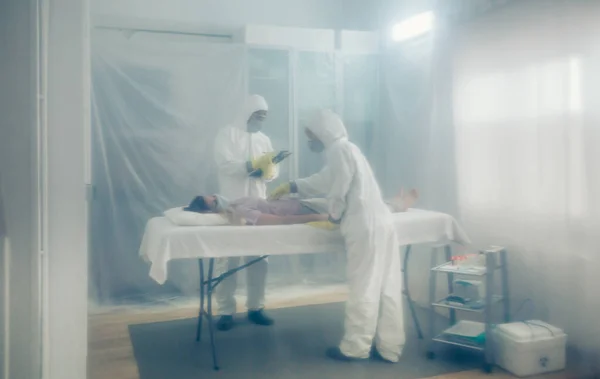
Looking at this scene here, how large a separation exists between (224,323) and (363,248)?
2.80ft

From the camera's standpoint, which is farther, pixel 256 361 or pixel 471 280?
pixel 471 280

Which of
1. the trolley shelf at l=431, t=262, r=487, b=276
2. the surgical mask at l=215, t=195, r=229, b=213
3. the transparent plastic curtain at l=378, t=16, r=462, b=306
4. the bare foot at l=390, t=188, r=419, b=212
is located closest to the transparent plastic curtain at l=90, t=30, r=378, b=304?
the transparent plastic curtain at l=378, t=16, r=462, b=306

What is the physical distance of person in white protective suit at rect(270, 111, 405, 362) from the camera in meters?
1.98

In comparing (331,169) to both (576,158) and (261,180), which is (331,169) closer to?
(261,180)

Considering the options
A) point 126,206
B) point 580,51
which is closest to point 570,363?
point 580,51

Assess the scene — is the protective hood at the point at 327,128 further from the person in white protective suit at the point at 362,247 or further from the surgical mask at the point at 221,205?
the surgical mask at the point at 221,205

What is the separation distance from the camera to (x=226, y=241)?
1.88 metres

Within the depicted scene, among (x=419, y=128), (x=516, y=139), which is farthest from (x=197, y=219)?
(x=516, y=139)

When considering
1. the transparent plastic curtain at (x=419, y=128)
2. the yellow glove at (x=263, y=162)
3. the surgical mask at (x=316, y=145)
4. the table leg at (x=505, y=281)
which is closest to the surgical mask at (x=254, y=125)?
the yellow glove at (x=263, y=162)

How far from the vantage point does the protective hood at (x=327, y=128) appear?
6.63 ft

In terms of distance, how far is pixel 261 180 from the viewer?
8.02 ft

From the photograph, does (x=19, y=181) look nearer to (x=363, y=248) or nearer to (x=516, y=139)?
(x=363, y=248)

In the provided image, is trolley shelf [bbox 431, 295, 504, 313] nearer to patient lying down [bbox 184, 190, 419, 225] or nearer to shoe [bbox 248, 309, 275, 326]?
patient lying down [bbox 184, 190, 419, 225]

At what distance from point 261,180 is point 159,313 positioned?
0.87 meters
